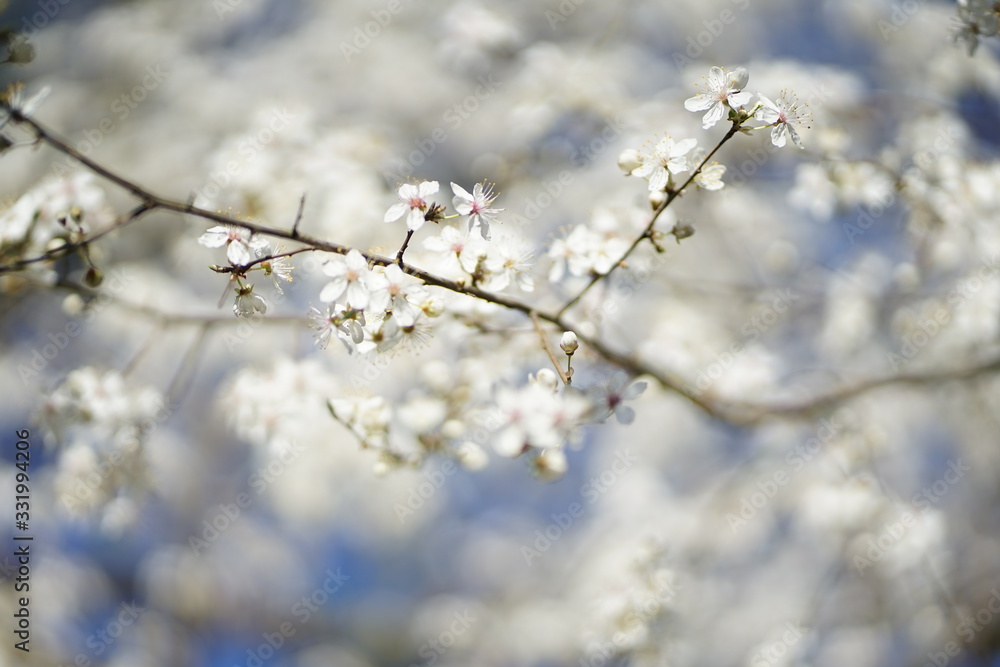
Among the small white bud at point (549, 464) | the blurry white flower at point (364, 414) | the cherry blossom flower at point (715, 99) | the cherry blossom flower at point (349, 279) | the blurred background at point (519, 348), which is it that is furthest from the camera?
the blurred background at point (519, 348)

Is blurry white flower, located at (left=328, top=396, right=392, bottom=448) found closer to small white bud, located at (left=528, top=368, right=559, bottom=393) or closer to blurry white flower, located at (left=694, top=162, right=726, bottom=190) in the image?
small white bud, located at (left=528, top=368, right=559, bottom=393)

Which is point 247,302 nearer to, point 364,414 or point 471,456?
point 364,414

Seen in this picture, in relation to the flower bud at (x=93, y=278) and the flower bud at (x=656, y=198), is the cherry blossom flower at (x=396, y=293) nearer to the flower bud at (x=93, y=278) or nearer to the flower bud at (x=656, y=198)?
the flower bud at (x=656, y=198)

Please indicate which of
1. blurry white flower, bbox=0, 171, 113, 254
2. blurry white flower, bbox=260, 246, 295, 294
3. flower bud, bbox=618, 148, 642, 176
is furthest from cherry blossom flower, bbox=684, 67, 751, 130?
blurry white flower, bbox=0, 171, 113, 254

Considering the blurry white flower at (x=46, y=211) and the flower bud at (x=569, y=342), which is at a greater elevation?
the blurry white flower at (x=46, y=211)

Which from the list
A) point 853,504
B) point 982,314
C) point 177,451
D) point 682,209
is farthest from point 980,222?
point 177,451

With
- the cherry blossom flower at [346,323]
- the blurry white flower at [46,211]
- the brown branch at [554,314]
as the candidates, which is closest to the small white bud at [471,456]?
the brown branch at [554,314]

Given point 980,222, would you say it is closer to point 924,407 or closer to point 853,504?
point 853,504
